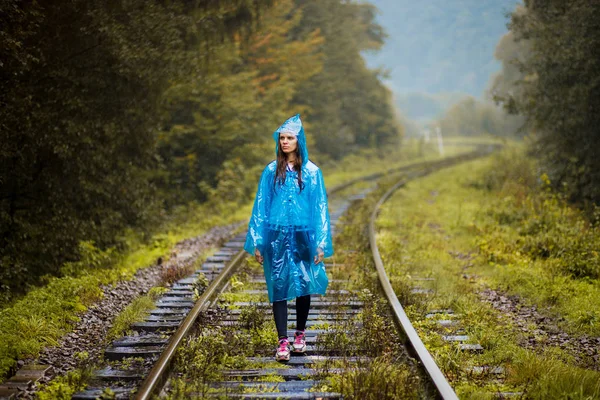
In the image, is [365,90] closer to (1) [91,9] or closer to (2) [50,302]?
(1) [91,9]

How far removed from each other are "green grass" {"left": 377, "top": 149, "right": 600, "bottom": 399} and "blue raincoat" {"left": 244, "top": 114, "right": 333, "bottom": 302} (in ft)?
4.67

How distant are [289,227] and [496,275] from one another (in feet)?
15.2

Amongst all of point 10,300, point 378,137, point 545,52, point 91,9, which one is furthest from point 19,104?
point 378,137

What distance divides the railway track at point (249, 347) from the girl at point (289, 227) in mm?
369

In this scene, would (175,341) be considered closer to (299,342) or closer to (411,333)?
(299,342)

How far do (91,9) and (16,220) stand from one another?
3543 mm

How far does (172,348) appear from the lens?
4.47m

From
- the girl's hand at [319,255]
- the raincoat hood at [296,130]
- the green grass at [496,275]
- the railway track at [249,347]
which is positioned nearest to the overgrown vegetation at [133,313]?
the railway track at [249,347]

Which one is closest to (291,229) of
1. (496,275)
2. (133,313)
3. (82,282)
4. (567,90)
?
(133,313)

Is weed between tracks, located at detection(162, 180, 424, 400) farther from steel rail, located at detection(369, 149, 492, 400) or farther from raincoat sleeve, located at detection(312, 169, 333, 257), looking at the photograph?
raincoat sleeve, located at detection(312, 169, 333, 257)

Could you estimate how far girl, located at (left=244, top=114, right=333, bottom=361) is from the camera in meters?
4.67

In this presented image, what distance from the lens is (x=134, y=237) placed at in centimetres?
1038

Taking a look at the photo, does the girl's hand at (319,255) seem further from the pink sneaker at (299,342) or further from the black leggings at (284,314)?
the pink sneaker at (299,342)

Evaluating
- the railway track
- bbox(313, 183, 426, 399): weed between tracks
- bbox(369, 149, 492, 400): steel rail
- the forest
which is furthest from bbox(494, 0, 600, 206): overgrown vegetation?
the railway track
